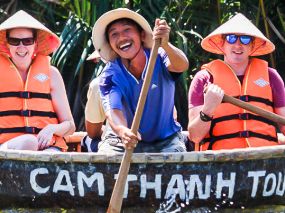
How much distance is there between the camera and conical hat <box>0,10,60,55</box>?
19.4ft

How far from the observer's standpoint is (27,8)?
8.52 meters

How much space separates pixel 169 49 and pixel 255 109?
57 centimetres

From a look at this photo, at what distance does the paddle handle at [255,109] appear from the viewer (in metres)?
5.48

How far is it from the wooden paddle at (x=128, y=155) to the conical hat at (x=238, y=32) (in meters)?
0.79

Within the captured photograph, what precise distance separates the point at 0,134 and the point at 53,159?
2.41ft

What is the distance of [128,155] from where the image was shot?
507cm

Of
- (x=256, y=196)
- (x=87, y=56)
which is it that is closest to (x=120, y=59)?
(x=256, y=196)

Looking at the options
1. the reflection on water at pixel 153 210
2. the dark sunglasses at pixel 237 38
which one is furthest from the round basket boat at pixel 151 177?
the dark sunglasses at pixel 237 38

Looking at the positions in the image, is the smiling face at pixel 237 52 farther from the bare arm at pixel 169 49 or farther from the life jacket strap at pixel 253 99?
the bare arm at pixel 169 49

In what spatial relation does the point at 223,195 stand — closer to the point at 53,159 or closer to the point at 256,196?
the point at 256,196

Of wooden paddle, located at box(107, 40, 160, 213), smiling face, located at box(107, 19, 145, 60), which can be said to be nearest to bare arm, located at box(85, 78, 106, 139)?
smiling face, located at box(107, 19, 145, 60)

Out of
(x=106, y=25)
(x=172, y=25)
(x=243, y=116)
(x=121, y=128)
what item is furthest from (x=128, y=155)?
(x=172, y=25)

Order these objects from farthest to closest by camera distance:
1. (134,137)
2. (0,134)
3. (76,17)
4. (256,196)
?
(76,17)
(0,134)
(256,196)
(134,137)

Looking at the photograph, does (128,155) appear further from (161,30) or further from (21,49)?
(21,49)
